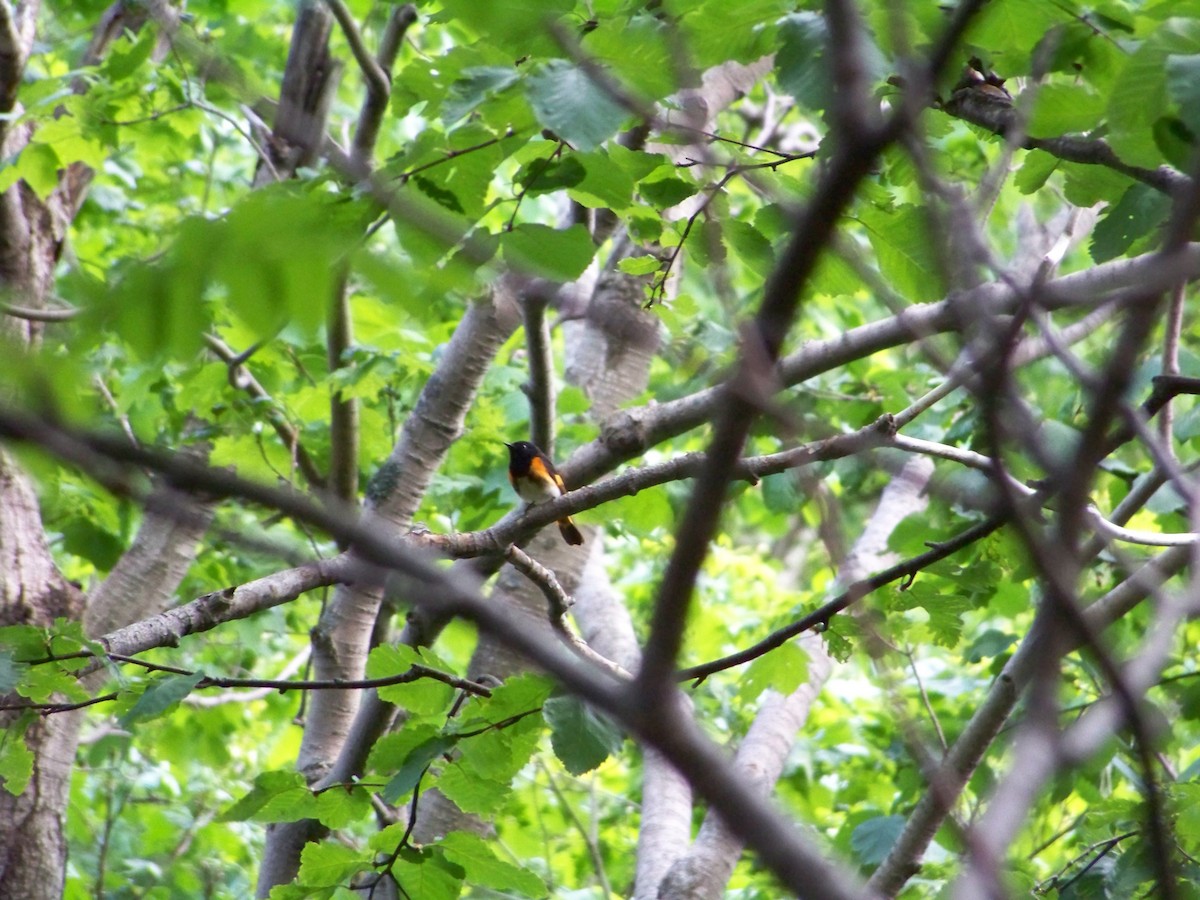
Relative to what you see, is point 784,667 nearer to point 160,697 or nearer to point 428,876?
point 428,876

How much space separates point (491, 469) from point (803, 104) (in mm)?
3223

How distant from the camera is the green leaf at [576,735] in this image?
2086 millimetres

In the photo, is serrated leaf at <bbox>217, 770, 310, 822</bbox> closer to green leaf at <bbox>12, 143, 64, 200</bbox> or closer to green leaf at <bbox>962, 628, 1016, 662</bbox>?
green leaf at <bbox>962, 628, 1016, 662</bbox>

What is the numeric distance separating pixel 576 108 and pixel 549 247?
0.35 m

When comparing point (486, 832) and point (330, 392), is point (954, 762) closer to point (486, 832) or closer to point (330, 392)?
point (486, 832)

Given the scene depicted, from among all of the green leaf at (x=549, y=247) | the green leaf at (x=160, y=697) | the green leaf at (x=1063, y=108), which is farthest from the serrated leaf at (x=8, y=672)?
the green leaf at (x=1063, y=108)

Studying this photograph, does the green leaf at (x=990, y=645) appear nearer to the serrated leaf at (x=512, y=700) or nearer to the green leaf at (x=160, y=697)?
the serrated leaf at (x=512, y=700)

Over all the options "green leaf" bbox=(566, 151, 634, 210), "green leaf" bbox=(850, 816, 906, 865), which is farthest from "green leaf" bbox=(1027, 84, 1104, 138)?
"green leaf" bbox=(850, 816, 906, 865)

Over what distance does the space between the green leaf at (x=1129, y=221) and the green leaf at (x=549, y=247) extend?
2.98 feet

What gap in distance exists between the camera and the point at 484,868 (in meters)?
2.41

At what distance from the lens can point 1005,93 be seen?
2.24 metres

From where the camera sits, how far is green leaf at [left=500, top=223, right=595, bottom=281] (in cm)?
205

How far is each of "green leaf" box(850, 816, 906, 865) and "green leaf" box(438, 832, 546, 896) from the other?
127 cm

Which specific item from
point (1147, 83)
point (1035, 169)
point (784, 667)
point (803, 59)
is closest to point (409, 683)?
point (784, 667)
